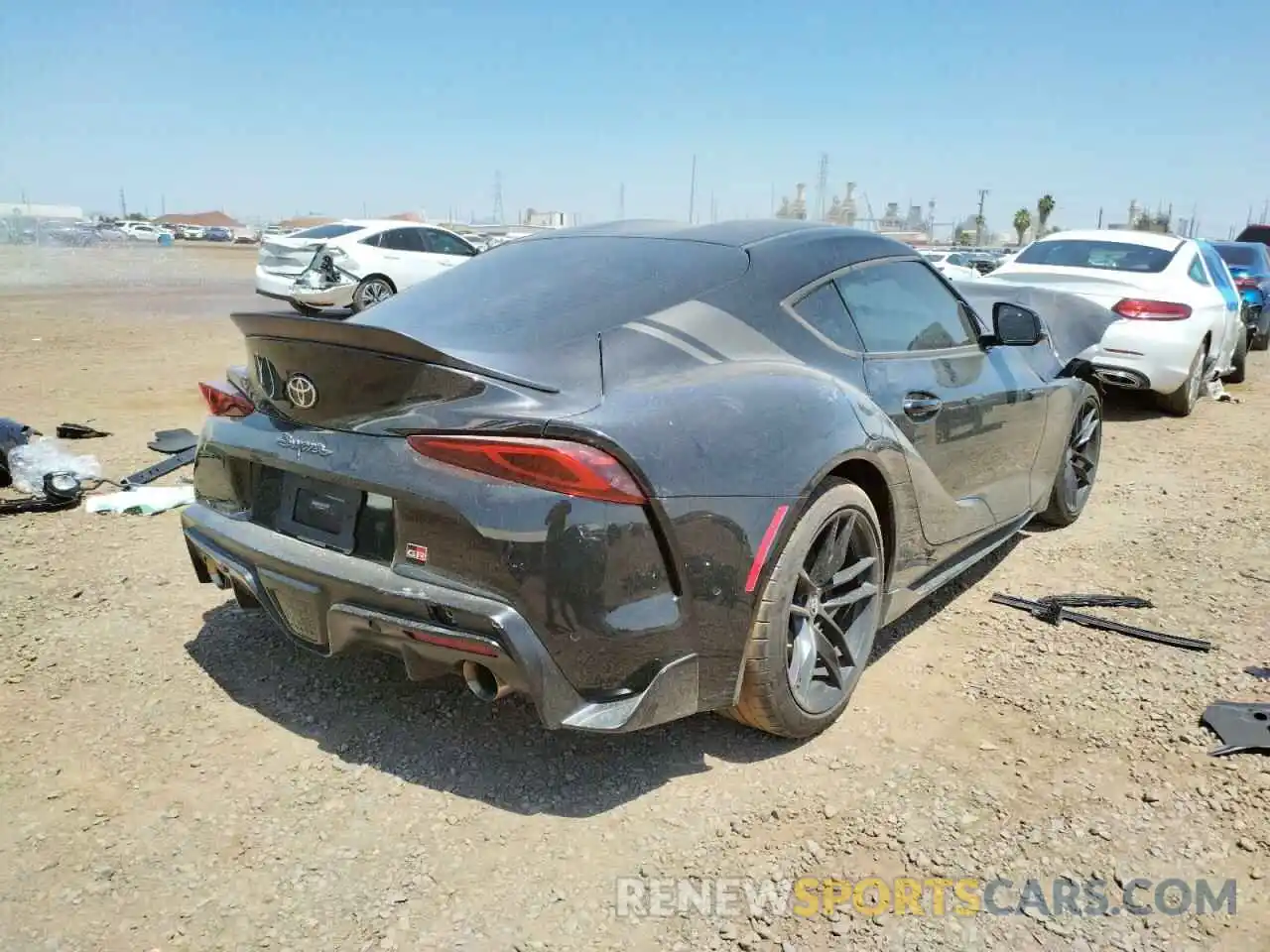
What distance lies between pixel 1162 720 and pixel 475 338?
8.30 ft

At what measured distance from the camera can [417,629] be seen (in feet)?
7.76

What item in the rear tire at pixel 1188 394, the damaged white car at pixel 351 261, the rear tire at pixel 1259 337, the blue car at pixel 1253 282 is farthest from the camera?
the damaged white car at pixel 351 261

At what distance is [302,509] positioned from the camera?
266 cm

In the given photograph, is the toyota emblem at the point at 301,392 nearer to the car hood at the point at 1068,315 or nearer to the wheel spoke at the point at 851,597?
the wheel spoke at the point at 851,597

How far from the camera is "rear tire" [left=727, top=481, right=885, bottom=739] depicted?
2637 millimetres

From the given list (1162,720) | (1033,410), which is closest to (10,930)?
(1162,720)

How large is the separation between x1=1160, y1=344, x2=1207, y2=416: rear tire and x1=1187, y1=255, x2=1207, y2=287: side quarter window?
565 mm

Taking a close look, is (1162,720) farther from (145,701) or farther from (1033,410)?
(145,701)

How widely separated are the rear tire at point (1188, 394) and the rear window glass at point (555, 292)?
20.9ft

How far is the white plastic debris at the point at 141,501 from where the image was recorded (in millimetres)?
4914

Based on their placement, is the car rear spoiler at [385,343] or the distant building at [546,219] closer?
the car rear spoiler at [385,343]

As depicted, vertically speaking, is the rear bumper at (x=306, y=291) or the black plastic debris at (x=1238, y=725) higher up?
the rear bumper at (x=306, y=291)

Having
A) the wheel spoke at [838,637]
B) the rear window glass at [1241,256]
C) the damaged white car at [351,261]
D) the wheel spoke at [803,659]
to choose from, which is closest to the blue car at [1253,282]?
the rear window glass at [1241,256]

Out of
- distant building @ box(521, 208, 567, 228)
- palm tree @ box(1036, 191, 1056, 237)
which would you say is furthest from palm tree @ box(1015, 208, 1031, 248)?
distant building @ box(521, 208, 567, 228)
